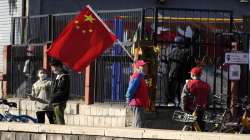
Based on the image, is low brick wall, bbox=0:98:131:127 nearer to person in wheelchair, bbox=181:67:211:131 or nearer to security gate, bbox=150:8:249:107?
security gate, bbox=150:8:249:107

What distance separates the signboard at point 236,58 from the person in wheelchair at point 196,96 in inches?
63.8

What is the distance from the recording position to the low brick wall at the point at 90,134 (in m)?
8.07

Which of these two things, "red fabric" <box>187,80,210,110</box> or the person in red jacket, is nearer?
the person in red jacket

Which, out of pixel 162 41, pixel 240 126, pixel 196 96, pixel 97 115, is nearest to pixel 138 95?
pixel 196 96

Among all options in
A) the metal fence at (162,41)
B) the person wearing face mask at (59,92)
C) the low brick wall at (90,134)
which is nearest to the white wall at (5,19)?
the metal fence at (162,41)

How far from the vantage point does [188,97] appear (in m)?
12.9

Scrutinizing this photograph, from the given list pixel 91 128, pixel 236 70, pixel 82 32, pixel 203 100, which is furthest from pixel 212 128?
pixel 91 128

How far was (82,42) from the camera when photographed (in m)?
13.1

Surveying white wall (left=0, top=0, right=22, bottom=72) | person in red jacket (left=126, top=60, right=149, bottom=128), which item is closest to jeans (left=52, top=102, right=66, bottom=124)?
person in red jacket (left=126, top=60, right=149, bottom=128)

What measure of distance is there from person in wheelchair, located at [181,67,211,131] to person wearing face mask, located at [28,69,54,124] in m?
2.57

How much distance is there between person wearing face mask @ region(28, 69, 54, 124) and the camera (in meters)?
13.4

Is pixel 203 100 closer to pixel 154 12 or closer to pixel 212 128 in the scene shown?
pixel 212 128

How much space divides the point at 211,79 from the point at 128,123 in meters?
2.35

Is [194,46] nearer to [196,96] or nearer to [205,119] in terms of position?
[205,119]
